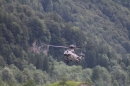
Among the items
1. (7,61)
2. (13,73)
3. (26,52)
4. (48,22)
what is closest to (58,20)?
(48,22)

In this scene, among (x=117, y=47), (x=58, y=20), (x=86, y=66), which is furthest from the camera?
(x=117, y=47)

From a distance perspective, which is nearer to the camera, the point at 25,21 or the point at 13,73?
the point at 13,73

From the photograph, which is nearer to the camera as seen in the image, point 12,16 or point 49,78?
point 49,78

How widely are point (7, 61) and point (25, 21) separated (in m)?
25.1

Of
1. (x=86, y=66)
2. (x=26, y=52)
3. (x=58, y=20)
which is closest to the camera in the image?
(x=26, y=52)

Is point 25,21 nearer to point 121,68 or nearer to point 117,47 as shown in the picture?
point 121,68

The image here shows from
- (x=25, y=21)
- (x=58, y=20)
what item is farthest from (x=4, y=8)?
(x=58, y=20)

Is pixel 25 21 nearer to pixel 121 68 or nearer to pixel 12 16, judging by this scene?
pixel 12 16

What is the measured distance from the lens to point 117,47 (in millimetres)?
199500

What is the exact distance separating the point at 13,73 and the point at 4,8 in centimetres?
3950

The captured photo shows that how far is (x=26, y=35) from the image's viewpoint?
5679 inches

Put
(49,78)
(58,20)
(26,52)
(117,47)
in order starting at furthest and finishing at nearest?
1. (117,47)
2. (58,20)
3. (26,52)
4. (49,78)

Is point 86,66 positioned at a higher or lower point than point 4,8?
lower

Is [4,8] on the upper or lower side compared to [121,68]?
upper
